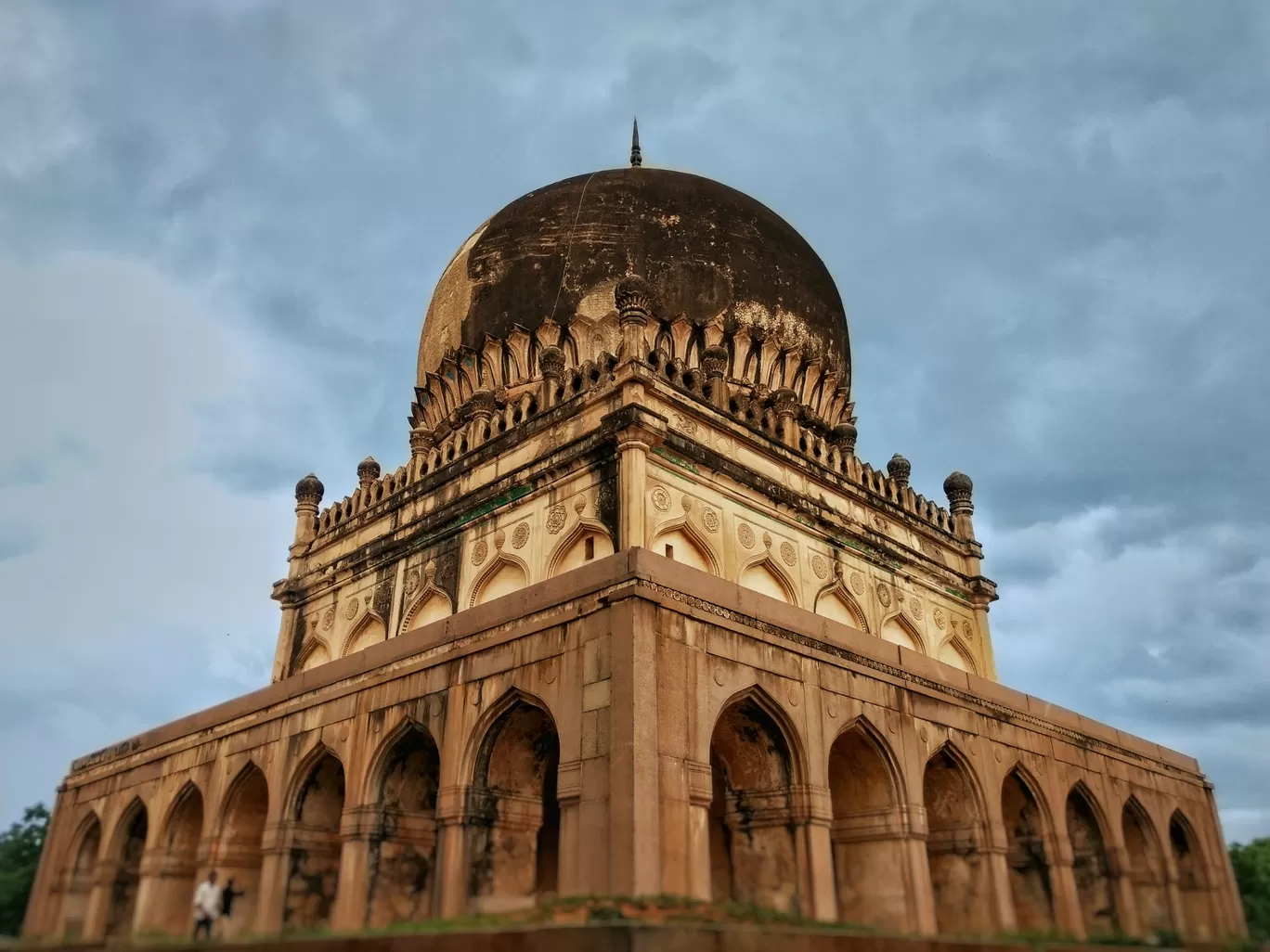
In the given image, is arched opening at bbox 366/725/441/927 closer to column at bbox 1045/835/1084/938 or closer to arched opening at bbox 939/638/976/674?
column at bbox 1045/835/1084/938

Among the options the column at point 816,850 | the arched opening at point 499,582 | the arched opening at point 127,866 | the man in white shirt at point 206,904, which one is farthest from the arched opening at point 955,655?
the arched opening at point 127,866

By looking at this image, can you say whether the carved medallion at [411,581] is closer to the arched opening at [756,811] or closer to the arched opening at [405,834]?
the arched opening at [405,834]

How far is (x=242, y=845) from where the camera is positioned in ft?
39.0

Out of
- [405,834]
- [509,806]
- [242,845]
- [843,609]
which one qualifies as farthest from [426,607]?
[843,609]

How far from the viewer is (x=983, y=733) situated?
11.4 metres

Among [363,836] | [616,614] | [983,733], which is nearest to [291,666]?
[363,836]

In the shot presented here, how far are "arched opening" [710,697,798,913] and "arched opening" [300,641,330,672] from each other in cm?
747

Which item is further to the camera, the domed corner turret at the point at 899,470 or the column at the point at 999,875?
the domed corner turret at the point at 899,470

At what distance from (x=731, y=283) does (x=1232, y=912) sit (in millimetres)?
11209

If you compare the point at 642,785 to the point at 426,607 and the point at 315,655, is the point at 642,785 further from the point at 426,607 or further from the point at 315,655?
the point at 315,655

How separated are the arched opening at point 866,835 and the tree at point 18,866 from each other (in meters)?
11.9

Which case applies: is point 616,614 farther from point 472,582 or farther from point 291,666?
point 291,666

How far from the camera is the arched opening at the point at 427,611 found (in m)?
13.7

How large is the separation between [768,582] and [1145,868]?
19.7 feet
